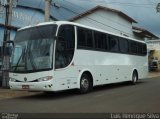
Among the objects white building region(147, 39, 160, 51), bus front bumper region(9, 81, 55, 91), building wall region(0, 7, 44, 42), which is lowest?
bus front bumper region(9, 81, 55, 91)

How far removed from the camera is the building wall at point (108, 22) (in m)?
44.5

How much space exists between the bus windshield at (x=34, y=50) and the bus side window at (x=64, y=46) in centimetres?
34

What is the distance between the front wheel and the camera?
18.2m

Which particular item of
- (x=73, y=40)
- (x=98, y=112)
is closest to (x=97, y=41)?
(x=73, y=40)

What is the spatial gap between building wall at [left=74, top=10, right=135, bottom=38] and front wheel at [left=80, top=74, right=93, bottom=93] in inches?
942

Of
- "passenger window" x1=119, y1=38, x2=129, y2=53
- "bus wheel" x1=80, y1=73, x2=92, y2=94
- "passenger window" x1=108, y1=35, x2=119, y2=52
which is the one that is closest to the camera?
"bus wheel" x1=80, y1=73, x2=92, y2=94

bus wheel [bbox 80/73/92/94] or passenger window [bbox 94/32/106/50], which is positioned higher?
passenger window [bbox 94/32/106/50]

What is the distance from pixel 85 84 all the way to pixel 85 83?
48 millimetres

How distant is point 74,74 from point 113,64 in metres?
5.10

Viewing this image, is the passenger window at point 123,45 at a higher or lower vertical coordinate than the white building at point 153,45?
lower

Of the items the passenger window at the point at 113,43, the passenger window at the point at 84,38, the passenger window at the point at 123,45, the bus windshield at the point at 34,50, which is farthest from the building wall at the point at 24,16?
the bus windshield at the point at 34,50

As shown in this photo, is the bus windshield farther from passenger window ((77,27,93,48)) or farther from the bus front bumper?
passenger window ((77,27,93,48))

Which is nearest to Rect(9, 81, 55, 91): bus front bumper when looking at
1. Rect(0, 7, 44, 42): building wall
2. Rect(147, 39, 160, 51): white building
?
Rect(0, 7, 44, 42): building wall

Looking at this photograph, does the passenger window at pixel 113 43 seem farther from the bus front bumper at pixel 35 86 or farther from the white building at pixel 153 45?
the white building at pixel 153 45
